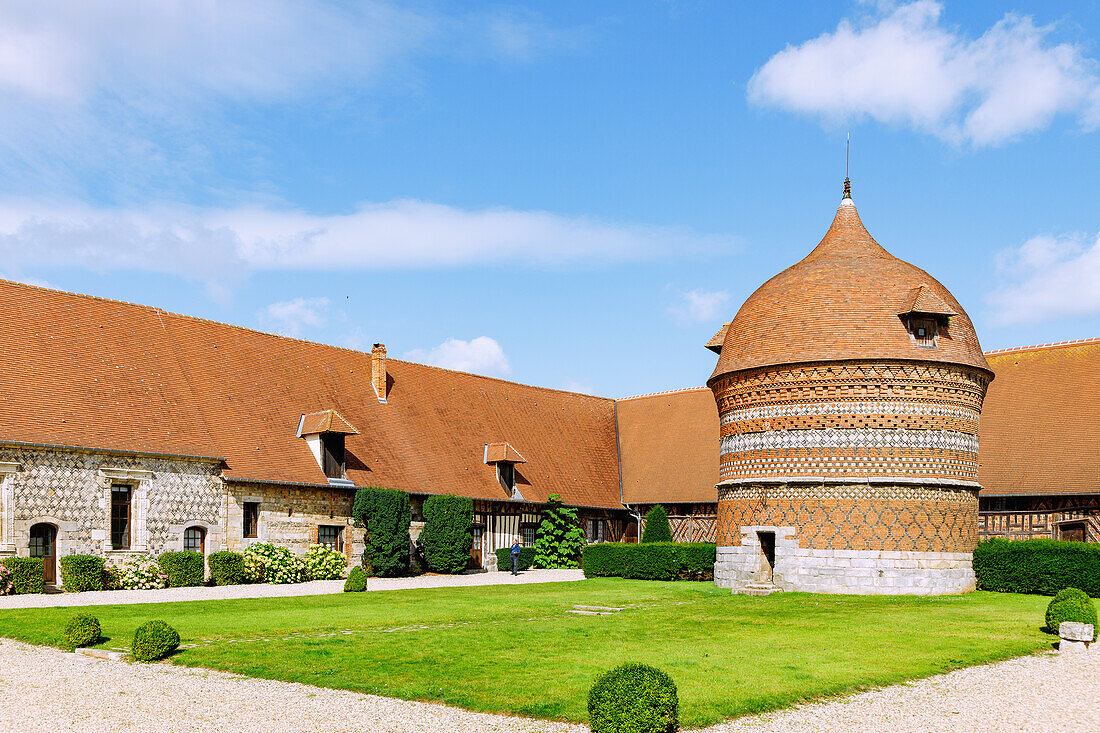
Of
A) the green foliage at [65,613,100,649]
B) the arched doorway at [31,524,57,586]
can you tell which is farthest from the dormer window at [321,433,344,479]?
the green foliage at [65,613,100,649]

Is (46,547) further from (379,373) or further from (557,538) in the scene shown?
(557,538)

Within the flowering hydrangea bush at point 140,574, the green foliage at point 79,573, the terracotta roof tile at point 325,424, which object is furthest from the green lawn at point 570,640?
the terracotta roof tile at point 325,424

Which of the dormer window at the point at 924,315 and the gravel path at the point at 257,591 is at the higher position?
the dormer window at the point at 924,315

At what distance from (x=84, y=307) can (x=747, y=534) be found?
18.9 meters

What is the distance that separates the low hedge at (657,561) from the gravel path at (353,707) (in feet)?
51.4

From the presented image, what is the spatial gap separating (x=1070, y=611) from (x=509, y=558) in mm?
20469

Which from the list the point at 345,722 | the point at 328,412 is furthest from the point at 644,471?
the point at 345,722

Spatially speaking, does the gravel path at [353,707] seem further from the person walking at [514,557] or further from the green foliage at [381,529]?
the person walking at [514,557]

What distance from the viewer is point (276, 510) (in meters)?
27.6

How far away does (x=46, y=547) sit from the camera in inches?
928

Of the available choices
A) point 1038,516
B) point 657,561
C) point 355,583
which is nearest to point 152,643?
point 355,583

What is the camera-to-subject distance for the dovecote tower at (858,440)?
22641 millimetres

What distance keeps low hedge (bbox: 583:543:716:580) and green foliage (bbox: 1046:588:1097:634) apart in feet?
41.1

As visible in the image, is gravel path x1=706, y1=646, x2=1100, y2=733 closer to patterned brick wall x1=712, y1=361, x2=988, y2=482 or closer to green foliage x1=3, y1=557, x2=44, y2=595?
patterned brick wall x1=712, y1=361, x2=988, y2=482
